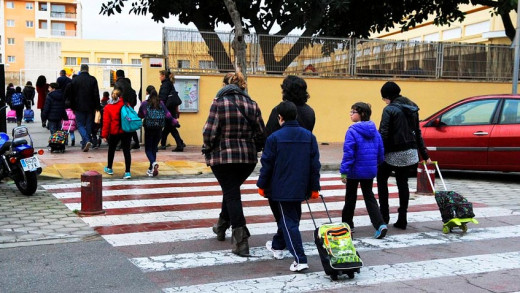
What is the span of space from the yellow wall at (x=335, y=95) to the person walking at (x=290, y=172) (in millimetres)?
10766

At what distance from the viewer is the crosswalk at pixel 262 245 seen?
5.15 metres

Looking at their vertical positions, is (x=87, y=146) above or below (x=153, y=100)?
below

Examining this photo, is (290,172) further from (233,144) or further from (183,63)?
(183,63)

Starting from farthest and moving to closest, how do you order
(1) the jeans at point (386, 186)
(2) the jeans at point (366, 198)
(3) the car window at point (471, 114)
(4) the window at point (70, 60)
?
1. (4) the window at point (70, 60)
2. (3) the car window at point (471, 114)
3. (1) the jeans at point (386, 186)
4. (2) the jeans at point (366, 198)

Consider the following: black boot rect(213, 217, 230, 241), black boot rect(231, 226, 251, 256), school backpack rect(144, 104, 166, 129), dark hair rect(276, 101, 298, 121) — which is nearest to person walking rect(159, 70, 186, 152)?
school backpack rect(144, 104, 166, 129)

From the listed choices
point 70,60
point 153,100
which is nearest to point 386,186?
point 153,100

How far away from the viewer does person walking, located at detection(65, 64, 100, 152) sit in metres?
13.4

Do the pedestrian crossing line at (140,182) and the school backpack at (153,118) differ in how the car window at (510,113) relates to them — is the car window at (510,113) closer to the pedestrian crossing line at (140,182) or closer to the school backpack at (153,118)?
the pedestrian crossing line at (140,182)

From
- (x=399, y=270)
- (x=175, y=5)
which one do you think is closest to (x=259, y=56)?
(x=175, y=5)

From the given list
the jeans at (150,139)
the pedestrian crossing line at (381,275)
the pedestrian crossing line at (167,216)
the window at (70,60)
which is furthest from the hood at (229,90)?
the window at (70,60)

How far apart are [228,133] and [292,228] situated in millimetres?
1151

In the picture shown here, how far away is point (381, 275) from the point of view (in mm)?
5289

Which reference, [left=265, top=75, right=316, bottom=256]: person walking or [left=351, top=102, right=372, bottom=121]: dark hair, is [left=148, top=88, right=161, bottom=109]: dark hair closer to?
[left=265, top=75, right=316, bottom=256]: person walking

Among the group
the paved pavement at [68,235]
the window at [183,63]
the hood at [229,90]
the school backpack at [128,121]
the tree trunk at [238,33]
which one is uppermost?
the tree trunk at [238,33]
